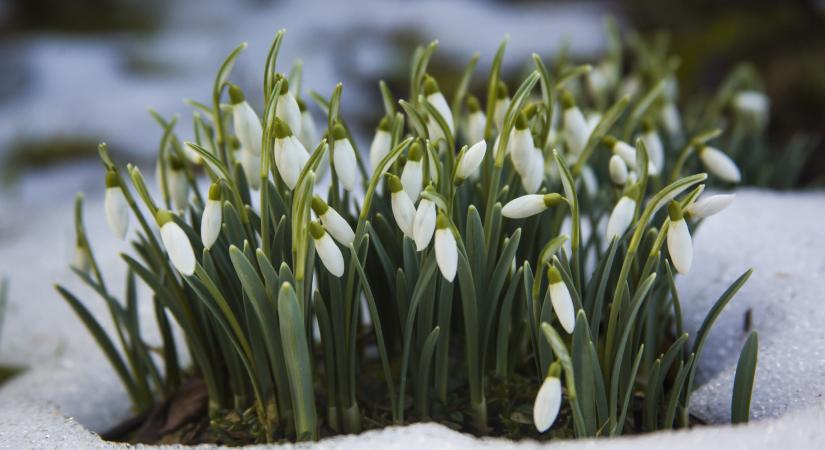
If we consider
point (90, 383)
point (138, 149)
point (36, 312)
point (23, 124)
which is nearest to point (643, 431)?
point (90, 383)

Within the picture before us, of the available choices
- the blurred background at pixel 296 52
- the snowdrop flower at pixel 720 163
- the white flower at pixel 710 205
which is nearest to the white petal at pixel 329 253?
the white flower at pixel 710 205

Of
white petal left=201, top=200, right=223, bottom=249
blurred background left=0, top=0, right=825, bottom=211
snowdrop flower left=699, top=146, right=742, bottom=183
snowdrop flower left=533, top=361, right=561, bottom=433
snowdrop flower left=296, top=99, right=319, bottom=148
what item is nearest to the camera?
snowdrop flower left=533, top=361, right=561, bottom=433

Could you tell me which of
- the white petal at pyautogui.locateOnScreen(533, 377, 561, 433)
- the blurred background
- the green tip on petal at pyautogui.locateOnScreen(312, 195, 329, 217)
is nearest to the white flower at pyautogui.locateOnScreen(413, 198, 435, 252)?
the green tip on petal at pyautogui.locateOnScreen(312, 195, 329, 217)

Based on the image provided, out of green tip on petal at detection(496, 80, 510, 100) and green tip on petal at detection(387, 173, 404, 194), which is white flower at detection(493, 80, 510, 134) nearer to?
green tip on petal at detection(496, 80, 510, 100)

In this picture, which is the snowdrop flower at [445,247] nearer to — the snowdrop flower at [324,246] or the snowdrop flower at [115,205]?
the snowdrop flower at [324,246]

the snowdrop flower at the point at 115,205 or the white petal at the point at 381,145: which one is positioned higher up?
the white petal at the point at 381,145

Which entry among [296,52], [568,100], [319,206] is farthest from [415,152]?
[296,52]

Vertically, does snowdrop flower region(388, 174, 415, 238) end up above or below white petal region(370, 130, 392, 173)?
below

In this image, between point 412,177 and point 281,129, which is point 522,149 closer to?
point 412,177
